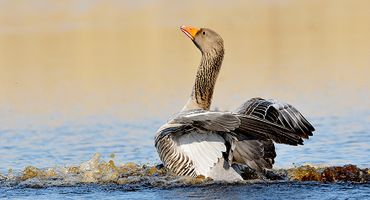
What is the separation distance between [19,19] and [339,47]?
1584 cm

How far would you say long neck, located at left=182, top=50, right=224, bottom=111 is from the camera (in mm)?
11406

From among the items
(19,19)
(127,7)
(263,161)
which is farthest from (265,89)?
(127,7)

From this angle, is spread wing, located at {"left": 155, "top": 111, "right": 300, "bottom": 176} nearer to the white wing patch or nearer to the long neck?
the white wing patch

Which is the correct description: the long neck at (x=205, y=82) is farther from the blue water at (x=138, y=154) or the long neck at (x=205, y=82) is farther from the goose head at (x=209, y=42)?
the blue water at (x=138, y=154)

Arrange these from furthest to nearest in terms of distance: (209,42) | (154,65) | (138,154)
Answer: (154,65) < (138,154) < (209,42)

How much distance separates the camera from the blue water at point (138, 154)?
10.1 metres

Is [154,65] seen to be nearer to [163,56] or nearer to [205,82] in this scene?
[163,56]

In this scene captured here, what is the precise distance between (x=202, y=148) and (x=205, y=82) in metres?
1.22

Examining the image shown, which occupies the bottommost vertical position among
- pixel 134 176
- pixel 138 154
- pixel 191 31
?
pixel 134 176

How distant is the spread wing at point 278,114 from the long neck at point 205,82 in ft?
1.68

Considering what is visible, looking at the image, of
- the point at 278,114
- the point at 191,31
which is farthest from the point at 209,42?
the point at 278,114

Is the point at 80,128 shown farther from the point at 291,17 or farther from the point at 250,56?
the point at 291,17

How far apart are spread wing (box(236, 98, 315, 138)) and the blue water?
102 cm

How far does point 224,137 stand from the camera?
416 inches
